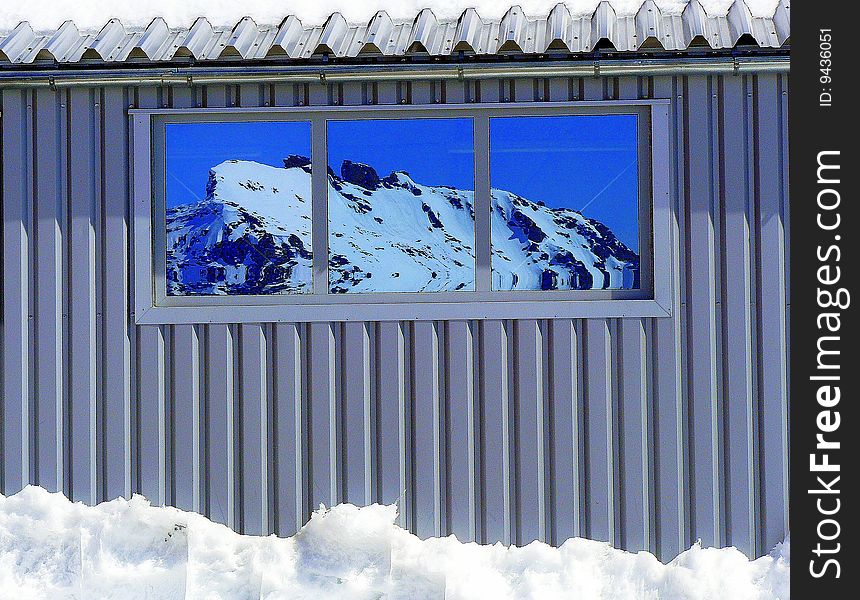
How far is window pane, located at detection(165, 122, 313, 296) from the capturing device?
4.07 meters

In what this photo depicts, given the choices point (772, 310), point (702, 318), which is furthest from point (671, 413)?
point (772, 310)

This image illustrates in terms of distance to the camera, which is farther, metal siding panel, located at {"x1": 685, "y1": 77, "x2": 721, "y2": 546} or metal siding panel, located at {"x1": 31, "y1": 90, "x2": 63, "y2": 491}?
metal siding panel, located at {"x1": 31, "y1": 90, "x2": 63, "y2": 491}

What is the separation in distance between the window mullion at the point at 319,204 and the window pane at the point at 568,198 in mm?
949

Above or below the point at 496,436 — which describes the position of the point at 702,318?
above

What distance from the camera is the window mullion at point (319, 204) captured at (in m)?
4.05

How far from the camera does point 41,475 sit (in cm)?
407

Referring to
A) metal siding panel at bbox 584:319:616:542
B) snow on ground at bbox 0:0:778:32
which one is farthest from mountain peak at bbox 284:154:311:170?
snow on ground at bbox 0:0:778:32

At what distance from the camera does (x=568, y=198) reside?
13.2 ft

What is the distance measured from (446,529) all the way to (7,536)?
2.44 m

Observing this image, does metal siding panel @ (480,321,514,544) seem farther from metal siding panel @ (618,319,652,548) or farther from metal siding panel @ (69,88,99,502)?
metal siding panel @ (69,88,99,502)

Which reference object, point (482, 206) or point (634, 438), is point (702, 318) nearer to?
point (634, 438)

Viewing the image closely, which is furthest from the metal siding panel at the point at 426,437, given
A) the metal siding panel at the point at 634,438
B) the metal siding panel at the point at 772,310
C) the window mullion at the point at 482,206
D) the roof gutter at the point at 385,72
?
the metal siding panel at the point at 772,310

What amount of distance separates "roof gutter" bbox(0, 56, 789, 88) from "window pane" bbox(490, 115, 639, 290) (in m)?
0.27

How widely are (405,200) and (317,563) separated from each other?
2.06m
